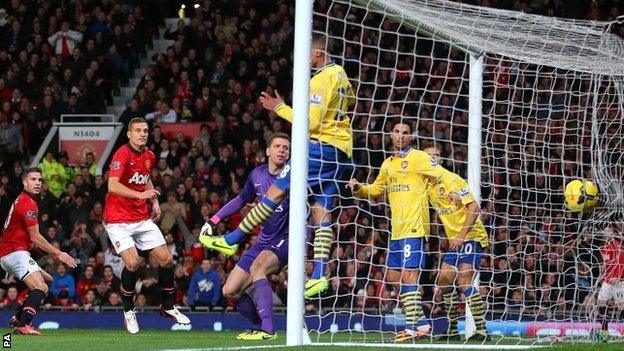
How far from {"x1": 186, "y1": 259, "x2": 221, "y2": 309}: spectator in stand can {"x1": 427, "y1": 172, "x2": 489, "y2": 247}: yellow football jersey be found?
21.0 feet

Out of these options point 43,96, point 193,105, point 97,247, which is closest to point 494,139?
point 97,247

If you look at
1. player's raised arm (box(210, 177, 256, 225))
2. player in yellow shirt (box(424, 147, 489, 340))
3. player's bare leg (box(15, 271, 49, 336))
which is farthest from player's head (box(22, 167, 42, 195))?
player in yellow shirt (box(424, 147, 489, 340))

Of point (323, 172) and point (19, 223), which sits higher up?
point (323, 172)

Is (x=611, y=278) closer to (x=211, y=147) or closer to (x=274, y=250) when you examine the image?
(x=274, y=250)

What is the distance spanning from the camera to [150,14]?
94.0 ft

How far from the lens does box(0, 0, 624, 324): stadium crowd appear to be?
1489cm

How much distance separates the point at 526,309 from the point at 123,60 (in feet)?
45.9

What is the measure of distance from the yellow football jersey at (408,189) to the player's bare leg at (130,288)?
8.62 feet

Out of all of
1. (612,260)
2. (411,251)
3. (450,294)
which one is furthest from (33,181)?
(612,260)

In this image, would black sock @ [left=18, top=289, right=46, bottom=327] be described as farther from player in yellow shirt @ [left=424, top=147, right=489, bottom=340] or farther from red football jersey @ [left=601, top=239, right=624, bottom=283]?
red football jersey @ [left=601, top=239, right=624, bottom=283]

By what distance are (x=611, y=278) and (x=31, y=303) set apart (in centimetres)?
634

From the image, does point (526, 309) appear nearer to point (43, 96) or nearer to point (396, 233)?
point (396, 233)

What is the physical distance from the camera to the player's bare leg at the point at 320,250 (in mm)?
12357

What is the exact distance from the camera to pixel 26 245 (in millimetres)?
15648
